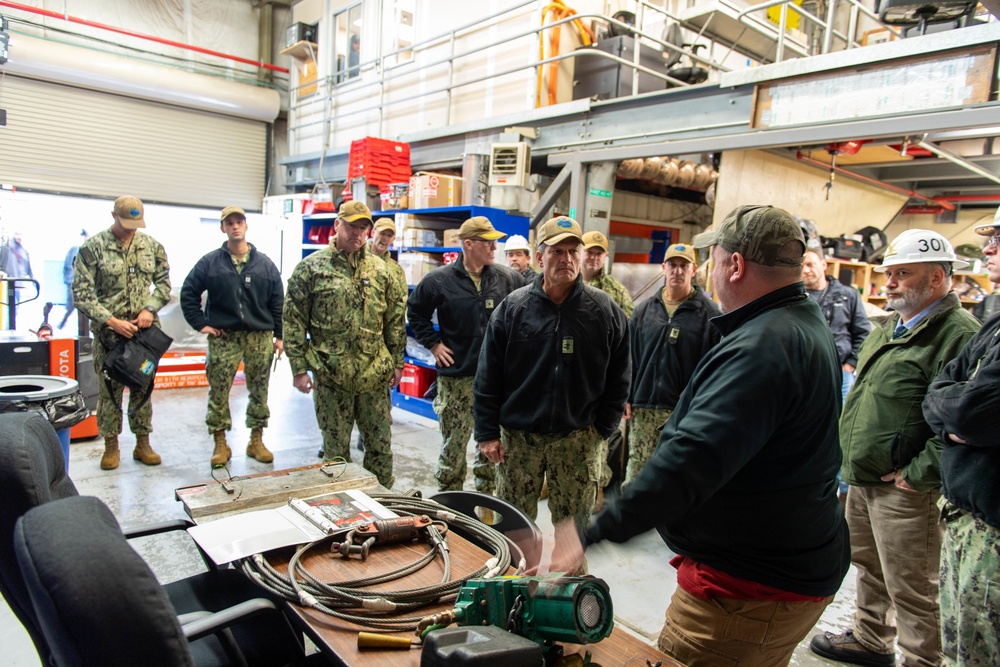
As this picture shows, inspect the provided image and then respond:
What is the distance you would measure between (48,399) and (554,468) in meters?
2.59

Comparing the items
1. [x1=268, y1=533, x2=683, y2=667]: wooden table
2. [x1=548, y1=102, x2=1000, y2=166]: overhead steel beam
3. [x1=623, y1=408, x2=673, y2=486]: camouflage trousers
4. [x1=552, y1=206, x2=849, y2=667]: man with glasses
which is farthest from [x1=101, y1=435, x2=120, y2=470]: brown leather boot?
[x1=548, y1=102, x2=1000, y2=166]: overhead steel beam

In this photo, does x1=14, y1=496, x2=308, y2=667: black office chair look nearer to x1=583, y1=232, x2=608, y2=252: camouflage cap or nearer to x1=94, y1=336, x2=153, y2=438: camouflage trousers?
x1=583, y1=232, x2=608, y2=252: camouflage cap

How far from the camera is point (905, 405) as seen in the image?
2.30 meters

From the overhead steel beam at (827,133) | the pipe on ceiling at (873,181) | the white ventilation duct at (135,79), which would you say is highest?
the white ventilation duct at (135,79)

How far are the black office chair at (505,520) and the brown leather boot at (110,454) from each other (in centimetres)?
341

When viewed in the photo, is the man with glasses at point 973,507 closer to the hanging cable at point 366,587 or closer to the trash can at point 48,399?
the hanging cable at point 366,587

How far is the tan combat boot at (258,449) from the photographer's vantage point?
471 cm

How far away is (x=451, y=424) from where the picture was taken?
4.00 meters

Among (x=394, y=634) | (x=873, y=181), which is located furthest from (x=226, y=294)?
(x=873, y=181)

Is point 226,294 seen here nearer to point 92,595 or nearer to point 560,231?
point 560,231

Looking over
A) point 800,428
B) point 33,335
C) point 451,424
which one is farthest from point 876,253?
point 33,335

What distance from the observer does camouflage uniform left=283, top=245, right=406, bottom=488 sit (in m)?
3.54

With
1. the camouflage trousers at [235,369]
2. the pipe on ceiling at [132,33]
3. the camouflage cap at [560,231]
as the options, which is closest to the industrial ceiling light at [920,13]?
the camouflage cap at [560,231]

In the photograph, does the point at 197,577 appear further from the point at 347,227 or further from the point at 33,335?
the point at 33,335
